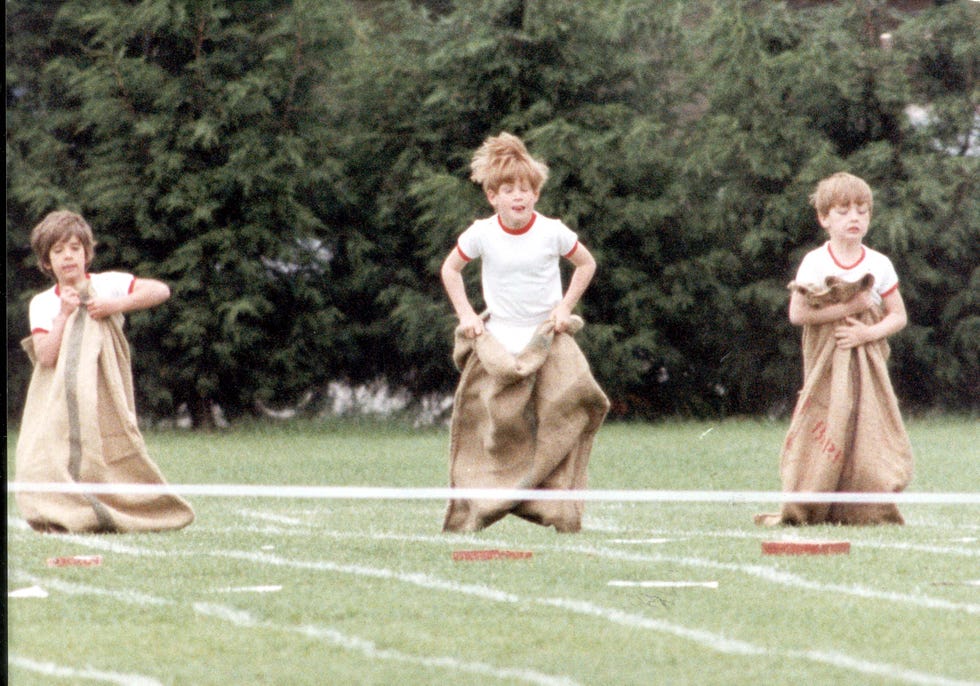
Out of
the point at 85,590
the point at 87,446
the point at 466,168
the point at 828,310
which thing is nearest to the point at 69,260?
the point at 87,446

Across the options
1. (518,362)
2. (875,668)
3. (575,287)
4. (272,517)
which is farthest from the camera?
(272,517)

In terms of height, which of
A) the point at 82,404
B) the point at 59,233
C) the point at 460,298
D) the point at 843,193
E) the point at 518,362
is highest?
the point at 843,193

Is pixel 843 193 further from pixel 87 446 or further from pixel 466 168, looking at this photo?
pixel 466 168

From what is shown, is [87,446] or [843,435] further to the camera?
[843,435]

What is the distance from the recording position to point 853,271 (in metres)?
8.46

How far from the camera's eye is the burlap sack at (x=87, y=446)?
7.98 meters

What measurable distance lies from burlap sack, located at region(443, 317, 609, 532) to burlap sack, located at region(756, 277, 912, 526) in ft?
3.32

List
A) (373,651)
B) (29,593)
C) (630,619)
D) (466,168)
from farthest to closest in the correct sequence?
(466,168), (29,593), (630,619), (373,651)

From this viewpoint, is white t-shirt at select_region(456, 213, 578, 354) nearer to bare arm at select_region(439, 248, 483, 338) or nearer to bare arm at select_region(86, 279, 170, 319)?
bare arm at select_region(439, 248, 483, 338)

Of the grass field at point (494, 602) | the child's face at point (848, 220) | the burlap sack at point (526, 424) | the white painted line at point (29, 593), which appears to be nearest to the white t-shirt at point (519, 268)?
the burlap sack at point (526, 424)

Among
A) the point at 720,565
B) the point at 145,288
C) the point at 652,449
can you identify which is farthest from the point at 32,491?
the point at 652,449

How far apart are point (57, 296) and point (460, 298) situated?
190 cm

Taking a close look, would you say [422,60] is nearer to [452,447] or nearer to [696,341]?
[696,341]

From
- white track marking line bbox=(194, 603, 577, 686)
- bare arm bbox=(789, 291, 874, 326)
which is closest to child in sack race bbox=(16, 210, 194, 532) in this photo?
white track marking line bbox=(194, 603, 577, 686)
